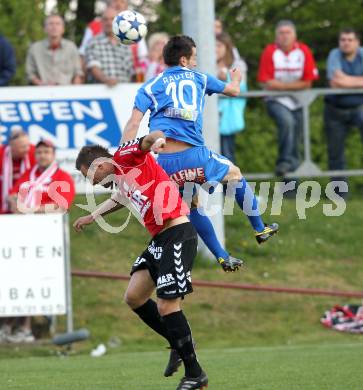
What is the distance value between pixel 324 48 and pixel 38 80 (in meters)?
14.2

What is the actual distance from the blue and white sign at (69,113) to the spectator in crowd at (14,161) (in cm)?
104

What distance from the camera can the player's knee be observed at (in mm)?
9211

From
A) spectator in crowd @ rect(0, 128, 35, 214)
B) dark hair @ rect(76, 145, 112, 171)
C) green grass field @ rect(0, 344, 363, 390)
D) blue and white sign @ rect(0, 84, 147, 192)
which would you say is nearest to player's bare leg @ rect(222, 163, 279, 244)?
green grass field @ rect(0, 344, 363, 390)

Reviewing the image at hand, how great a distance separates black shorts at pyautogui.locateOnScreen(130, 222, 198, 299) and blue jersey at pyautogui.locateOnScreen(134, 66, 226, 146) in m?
1.28

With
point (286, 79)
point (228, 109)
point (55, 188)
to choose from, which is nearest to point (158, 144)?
point (55, 188)

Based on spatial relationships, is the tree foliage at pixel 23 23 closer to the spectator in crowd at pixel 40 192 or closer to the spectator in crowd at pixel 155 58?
→ the spectator in crowd at pixel 155 58

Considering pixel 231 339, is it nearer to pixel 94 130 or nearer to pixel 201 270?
pixel 201 270

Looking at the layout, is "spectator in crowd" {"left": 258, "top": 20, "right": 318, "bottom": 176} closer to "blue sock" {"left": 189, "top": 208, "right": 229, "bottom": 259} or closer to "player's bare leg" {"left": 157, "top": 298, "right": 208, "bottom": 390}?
"blue sock" {"left": 189, "top": 208, "right": 229, "bottom": 259}

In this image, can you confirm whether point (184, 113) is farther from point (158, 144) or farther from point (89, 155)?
point (158, 144)

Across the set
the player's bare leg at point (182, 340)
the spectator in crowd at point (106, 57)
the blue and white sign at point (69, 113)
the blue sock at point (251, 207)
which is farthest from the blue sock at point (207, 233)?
the spectator in crowd at point (106, 57)

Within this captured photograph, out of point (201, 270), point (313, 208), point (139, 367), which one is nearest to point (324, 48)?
point (313, 208)

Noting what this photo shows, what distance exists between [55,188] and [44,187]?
134mm

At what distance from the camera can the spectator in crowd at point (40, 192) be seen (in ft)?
45.2

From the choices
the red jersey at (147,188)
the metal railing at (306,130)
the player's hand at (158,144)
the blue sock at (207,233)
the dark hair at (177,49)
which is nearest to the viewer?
the player's hand at (158,144)
